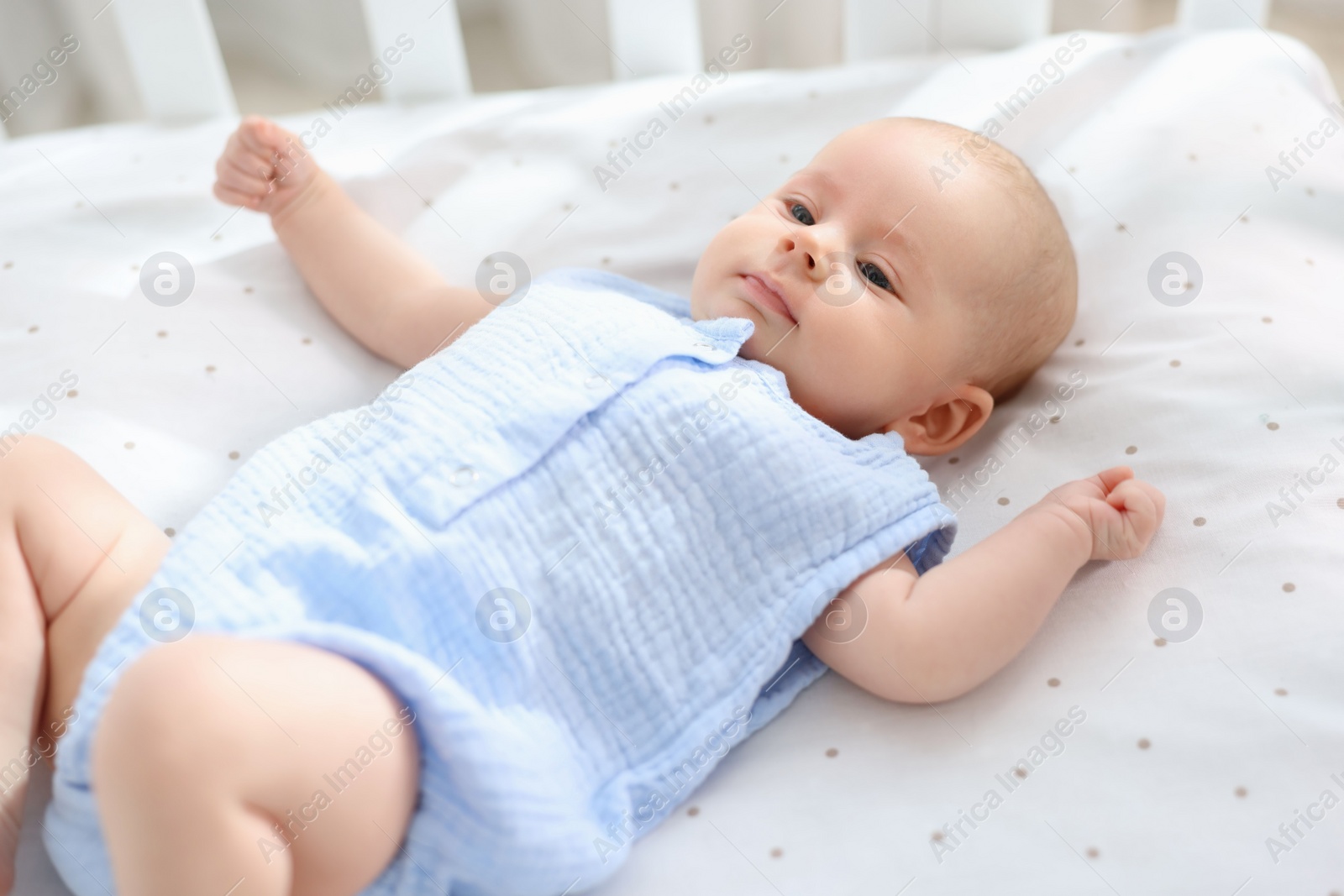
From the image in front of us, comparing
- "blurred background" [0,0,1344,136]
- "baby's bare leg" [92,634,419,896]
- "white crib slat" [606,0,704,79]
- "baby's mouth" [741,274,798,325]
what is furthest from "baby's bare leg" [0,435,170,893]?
"blurred background" [0,0,1344,136]

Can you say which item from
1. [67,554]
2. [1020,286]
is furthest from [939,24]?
[67,554]

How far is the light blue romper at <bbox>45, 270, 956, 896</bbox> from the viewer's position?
2.34ft

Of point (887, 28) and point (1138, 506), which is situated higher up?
point (887, 28)

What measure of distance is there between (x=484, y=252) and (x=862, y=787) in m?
0.70

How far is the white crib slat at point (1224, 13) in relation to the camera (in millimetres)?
1342

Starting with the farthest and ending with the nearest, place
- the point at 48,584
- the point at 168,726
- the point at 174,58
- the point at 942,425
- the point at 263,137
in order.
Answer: the point at 174,58 → the point at 263,137 → the point at 942,425 → the point at 48,584 → the point at 168,726

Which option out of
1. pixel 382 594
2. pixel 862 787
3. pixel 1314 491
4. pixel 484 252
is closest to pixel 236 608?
pixel 382 594

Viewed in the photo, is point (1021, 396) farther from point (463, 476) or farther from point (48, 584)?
point (48, 584)

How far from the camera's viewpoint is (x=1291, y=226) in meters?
1.11

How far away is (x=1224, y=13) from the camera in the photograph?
135 centimetres

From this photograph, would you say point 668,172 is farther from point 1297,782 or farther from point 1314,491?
point 1297,782

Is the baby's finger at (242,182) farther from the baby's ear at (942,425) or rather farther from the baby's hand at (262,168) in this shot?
the baby's ear at (942,425)

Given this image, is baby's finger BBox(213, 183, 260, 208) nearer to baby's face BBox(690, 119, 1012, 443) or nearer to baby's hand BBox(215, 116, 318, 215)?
baby's hand BBox(215, 116, 318, 215)

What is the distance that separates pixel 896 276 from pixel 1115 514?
0.85 ft
